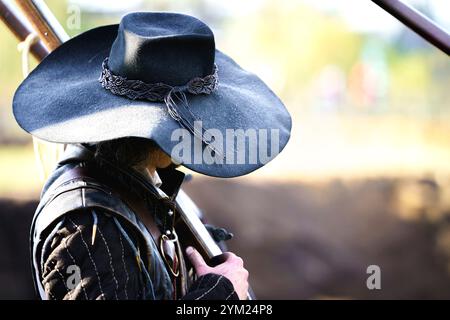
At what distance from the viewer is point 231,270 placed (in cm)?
236

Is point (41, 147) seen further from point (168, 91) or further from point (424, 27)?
point (424, 27)

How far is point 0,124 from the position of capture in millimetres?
10680

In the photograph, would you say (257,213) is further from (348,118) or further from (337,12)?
(337,12)

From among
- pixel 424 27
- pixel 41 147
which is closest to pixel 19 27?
pixel 41 147

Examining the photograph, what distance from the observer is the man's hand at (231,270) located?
91.4 inches

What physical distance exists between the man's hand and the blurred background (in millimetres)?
6190

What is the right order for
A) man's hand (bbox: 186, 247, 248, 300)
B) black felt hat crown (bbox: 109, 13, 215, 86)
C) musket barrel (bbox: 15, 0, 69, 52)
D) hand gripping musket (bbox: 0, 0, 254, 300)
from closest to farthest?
black felt hat crown (bbox: 109, 13, 215, 86) → man's hand (bbox: 186, 247, 248, 300) → hand gripping musket (bbox: 0, 0, 254, 300) → musket barrel (bbox: 15, 0, 69, 52)

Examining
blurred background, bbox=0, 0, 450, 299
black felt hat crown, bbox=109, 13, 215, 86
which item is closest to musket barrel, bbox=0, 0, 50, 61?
black felt hat crown, bbox=109, 13, 215, 86

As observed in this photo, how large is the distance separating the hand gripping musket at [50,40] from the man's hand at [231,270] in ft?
0.17

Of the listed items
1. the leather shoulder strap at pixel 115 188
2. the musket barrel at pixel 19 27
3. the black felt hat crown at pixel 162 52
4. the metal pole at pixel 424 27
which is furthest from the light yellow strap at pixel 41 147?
the metal pole at pixel 424 27

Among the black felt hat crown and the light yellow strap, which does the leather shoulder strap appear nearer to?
the black felt hat crown

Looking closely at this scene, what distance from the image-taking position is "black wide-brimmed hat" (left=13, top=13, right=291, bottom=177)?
84.3 inches

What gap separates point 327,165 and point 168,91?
884 cm

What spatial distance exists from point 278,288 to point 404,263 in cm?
187
